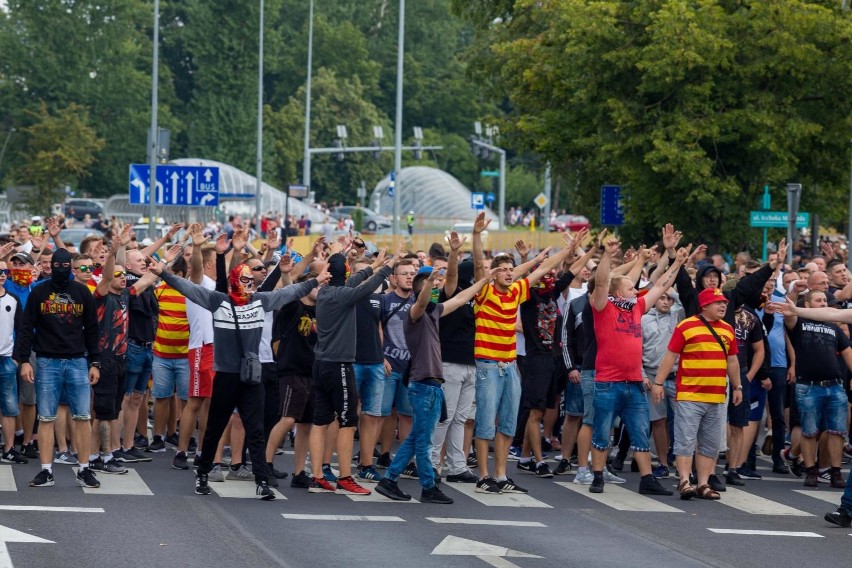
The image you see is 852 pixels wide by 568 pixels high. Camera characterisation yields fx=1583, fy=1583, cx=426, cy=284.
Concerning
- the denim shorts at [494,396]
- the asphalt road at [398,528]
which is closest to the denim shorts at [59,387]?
the asphalt road at [398,528]

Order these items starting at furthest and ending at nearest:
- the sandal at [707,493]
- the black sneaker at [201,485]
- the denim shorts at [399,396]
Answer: the denim shorts at [399,396] → the sandal at [707,493] → the black sneaker at [201,485]

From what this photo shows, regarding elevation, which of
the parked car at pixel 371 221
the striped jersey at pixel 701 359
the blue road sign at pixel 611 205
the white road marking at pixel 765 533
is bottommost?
the white road marking at pixel 765 533

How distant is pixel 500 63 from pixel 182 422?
25.5 meters

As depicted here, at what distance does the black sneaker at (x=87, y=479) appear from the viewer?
12.4 m

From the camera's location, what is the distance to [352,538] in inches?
412

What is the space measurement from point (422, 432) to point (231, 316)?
5.65 feet

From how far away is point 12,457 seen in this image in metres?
13.9

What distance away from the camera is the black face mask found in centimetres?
1235

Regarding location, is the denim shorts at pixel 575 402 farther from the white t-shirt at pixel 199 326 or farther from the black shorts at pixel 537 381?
the white t-shirt at pixel 199 326

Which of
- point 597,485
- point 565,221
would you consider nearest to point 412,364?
point 597,485

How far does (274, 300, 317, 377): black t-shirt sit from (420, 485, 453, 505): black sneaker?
1459mm

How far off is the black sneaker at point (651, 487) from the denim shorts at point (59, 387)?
15.0 feet

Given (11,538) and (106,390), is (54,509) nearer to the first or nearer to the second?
(11,538)

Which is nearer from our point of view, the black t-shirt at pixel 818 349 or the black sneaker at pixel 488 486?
the black sneaker at pixel 488 486
